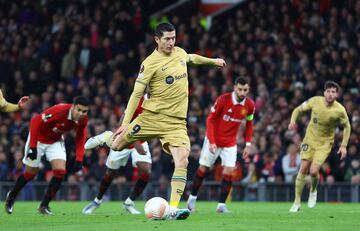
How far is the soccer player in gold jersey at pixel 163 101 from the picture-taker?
45.7 feet

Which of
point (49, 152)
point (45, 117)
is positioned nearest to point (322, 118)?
point (49, 152)

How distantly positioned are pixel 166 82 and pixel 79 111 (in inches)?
102

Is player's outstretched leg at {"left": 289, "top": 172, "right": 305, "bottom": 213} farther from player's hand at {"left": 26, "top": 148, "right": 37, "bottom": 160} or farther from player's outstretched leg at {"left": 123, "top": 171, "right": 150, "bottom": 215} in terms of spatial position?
player's hand at {"left": 26, "top": 148, "right": 37, "bottom": 160}

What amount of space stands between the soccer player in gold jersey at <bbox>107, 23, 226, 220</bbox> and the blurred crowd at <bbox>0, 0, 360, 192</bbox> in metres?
9.75

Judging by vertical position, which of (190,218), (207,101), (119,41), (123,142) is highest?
(119,41)

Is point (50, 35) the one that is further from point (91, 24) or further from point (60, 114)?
point (60, 114)

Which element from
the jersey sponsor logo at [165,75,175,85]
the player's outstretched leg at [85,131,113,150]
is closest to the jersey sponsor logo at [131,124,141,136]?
the jersey sponsor logo at [165,75,175,85]

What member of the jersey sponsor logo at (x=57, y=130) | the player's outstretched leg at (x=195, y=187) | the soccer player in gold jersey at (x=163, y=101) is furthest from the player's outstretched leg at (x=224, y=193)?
the soccer player in gold jersey at (x=163, y=101)

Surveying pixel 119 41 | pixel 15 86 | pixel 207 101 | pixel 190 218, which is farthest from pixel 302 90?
pixel 190 218

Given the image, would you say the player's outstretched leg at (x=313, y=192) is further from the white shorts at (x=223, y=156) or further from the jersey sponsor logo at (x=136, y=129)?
the jersey sponsor logo at (x=136, y=129)

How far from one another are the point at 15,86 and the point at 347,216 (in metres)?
16.2

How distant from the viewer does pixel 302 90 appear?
25547 millimetres

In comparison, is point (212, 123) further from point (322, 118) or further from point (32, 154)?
point (32, 154)

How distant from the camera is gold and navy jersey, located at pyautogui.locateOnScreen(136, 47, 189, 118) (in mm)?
14008
